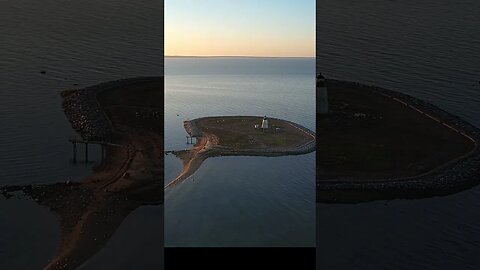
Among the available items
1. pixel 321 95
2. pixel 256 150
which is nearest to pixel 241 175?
pixel 256 150

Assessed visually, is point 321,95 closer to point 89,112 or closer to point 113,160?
point 113,160

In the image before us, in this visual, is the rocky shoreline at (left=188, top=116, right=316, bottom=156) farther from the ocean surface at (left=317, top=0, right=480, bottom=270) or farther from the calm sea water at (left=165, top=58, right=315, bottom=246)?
the ocean surface at (left=317, top=0, right=480, bottom=270)

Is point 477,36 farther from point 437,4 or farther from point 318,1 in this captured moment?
point 318,1

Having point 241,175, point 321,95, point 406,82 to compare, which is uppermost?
point 406,82

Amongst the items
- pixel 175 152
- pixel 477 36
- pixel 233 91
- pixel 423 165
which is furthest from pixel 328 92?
pixel 233 91

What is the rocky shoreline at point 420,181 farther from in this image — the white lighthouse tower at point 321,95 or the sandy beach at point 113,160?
the sandy beach at point 113,160

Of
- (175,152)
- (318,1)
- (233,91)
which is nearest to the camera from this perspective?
(318,1)
